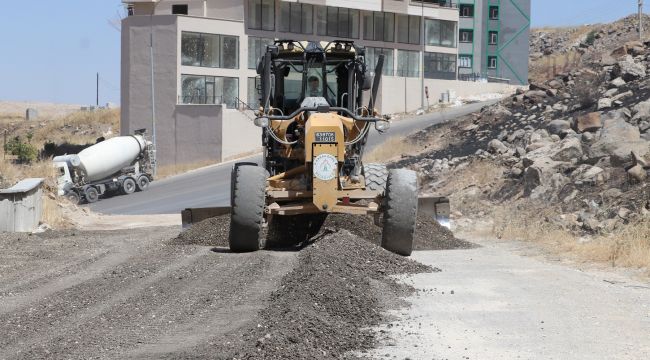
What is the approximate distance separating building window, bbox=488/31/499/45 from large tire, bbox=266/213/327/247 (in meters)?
83.2

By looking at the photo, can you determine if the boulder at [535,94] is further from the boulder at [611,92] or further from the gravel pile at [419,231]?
the gravel pile at [419,231]

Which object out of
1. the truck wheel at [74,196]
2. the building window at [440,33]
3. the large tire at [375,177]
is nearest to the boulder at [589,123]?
the large tire at [375,177]

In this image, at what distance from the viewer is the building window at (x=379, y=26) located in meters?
81.6

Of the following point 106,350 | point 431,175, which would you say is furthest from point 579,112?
point 106,350

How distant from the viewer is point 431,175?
115 ft

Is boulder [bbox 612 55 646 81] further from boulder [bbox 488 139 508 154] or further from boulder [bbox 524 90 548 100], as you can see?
boulder [bbox 488 139 508 154]

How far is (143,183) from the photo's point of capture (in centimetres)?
5572

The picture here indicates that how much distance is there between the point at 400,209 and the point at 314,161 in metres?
1.56

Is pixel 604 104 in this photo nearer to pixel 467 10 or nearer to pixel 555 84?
pixel 555 84

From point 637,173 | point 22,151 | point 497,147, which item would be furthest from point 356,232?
point 22,151

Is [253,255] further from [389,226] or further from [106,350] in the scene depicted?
[106,350]

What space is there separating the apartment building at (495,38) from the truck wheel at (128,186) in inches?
1969

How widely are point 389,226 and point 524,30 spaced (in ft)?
282

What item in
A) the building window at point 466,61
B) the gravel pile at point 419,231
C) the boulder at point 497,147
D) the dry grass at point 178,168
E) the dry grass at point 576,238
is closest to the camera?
the dry grass at point 576,238
